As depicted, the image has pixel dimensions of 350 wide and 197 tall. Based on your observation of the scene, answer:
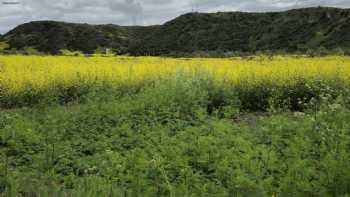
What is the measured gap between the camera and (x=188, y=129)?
758 cm

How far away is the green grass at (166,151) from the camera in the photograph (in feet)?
16.2

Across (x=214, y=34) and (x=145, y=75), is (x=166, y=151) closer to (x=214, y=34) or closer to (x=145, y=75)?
(x=145, y=75)

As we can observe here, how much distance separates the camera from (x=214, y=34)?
65.3 m

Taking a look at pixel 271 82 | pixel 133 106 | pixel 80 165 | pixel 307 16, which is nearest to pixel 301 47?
pixel 307 16

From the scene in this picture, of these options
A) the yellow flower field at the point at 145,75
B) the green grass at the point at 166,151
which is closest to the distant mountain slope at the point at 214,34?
the yellow flower field at the point at 145,75

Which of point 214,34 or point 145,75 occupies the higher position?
point 214,34

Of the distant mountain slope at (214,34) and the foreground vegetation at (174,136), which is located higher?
the distant mountain slope at (214,34)

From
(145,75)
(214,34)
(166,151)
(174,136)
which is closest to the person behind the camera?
(166,151)

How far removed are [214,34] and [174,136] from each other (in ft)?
194

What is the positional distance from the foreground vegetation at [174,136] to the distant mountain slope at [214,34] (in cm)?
3666

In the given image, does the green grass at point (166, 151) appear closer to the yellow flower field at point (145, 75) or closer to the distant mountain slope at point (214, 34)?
the yellow flower field at point (145, 75)

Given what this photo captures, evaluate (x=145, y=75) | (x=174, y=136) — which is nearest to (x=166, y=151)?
(x=174, y=136)

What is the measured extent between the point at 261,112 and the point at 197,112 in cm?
313

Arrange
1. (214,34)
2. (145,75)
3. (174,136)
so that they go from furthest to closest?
(214,34) → (145,75) → (174,136)
